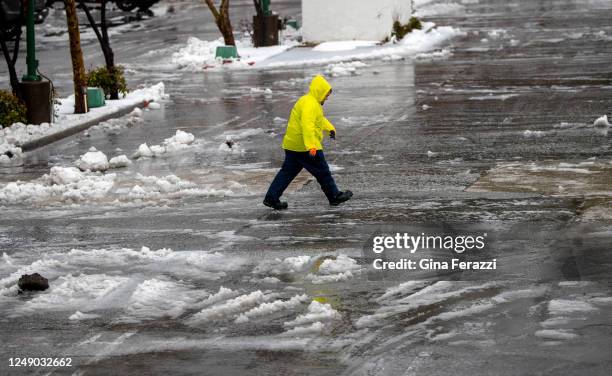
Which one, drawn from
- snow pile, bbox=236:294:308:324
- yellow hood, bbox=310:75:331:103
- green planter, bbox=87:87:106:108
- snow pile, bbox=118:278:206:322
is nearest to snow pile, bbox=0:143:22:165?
green planter, bbox=87:87:106:108

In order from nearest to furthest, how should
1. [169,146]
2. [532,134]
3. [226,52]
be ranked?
[532,134]
[169,146]
[226,52]

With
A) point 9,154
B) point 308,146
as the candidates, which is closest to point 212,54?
point 9,154

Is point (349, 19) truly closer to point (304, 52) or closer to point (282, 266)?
point (304, 52)

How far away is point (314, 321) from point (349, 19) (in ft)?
89.0

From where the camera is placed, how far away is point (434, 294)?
942 cm

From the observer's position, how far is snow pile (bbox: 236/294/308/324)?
29.4ft

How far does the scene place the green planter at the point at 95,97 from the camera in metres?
23.2

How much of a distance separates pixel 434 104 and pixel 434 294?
41.1 feet

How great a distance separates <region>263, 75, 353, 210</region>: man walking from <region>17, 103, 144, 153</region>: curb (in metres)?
6.88

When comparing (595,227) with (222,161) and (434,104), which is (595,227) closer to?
(222,161)

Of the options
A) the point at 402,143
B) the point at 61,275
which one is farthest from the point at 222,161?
the point at 61,275

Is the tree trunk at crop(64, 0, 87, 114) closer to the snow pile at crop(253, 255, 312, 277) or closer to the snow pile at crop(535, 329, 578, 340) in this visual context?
the snow pile at crop(253, 255, 312, 277)

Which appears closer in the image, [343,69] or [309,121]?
[309,121]

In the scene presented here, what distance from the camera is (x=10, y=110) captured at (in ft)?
66.4
